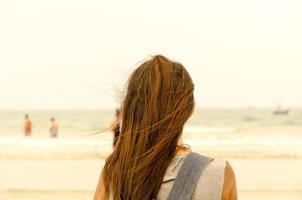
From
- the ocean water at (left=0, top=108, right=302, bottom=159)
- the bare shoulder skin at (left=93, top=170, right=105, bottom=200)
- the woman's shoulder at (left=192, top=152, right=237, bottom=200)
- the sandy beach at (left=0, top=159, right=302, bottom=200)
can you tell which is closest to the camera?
the woman's shoulder at (left=192, top=152, right=237, bottom=200)

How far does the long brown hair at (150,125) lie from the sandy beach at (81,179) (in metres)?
7.26

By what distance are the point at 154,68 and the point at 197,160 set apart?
28 cm

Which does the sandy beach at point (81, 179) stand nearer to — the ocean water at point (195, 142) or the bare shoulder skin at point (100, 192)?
the ocean water at point (195, 142)

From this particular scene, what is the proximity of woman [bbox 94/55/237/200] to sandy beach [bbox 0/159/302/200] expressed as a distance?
7.26m

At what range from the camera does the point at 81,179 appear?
11305 millimetres

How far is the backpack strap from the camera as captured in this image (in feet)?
4.81

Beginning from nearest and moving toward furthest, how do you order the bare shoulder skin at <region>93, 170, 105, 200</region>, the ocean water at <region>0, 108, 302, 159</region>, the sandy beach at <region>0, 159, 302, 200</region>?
1. the bare shoulder skin at <region>93, 170, 105, 200</region>
2. the sandy beach at <region>0, 159, 302, 200</region>
3. the ocean water at <region>0, 108, 302, 159</region>

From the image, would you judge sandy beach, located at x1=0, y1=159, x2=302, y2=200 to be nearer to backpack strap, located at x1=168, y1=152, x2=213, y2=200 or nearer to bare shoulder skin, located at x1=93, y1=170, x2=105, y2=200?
bare shoulder skin, located at x1=93, y1=170, x2=105, y2=200

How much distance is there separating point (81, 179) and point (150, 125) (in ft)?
32.6

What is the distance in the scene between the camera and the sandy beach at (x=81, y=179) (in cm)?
917

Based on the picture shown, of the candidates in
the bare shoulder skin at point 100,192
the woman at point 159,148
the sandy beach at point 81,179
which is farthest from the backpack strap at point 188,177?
the sandy beach at point 81,179

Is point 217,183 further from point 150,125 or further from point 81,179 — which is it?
point 81,179

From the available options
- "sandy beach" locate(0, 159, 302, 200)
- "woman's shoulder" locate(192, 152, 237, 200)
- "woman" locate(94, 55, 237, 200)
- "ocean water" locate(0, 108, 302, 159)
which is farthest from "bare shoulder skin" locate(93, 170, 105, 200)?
"sandy beach" locate(0, 159, 302, 200)

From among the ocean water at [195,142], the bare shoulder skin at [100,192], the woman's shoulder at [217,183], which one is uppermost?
the woman's shoulder at [217,183]
